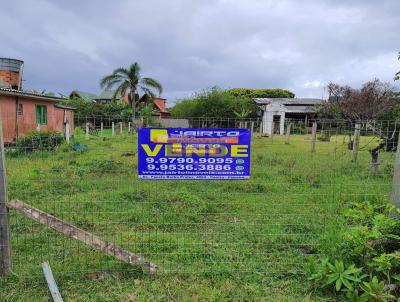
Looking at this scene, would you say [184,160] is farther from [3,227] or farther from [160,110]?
[160,110]

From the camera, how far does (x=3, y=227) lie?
10.00 ft

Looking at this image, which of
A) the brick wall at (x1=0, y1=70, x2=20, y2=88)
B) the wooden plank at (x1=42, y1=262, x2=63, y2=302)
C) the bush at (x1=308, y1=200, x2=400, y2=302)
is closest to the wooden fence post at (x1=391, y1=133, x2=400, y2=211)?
the bush at (x1=308, y1=200, x2=400, y2=302)

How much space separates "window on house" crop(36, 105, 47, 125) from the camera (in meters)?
18.0

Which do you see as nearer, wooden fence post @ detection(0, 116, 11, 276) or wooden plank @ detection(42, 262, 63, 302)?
wooden plank @ detection(42, 262, 63, 302)

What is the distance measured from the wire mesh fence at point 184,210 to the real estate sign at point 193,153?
32 cm

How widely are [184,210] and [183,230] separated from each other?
32.8 inches

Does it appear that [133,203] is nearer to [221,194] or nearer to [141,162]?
[221,194]

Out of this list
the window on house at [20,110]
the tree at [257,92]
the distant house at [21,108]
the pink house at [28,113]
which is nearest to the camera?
the pink house at [28,113]

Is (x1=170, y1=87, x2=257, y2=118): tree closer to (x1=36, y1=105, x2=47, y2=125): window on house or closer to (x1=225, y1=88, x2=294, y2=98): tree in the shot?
(x1=225, y1=88, x2=294, y2=98): tree

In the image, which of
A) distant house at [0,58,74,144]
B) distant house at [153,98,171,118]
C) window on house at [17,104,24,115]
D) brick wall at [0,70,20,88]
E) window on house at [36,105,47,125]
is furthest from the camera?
distant house at [153,98,171,118]

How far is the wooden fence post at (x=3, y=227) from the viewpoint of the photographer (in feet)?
9.80

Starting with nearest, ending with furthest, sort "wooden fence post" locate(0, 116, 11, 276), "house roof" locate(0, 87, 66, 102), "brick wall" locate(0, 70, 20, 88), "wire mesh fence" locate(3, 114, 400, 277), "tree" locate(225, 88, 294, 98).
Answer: "wooden fence post" locate(0, 116, 11, 276) < "wire mesh fence" locate(3, 114, 400, 277) < "house roof" locate(0, 87, 66, 102) < "brick wall" locate(0, 70, 20, 88) < "tree" locate(225, 88, 294, 98)

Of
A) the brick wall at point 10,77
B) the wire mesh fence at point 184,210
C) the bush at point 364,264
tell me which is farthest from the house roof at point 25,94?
the bush at point 364,264

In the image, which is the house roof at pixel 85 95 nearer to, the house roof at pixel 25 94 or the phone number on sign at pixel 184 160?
the house roof at pixel 25 94
